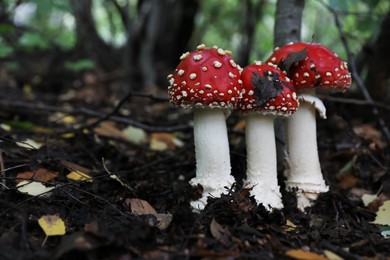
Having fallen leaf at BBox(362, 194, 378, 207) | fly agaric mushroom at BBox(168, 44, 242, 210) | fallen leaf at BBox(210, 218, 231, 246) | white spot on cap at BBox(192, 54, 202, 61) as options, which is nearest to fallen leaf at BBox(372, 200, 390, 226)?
fallen leaf at BBox(362, 194, 378, 207)

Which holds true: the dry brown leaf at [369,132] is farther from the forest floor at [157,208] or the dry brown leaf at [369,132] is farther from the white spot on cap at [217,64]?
the white spot on cap at [217,64]

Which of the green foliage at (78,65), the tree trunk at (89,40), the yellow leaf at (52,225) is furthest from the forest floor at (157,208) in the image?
the tree trunk at (89,40)

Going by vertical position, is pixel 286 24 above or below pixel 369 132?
above

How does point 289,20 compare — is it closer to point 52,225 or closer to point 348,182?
point 348,182

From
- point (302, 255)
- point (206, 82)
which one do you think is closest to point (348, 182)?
point (302, 255)

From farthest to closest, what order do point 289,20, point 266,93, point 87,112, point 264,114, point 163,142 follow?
point 163,142, point 87,112, point 289,20, point 264,114, point 266,93

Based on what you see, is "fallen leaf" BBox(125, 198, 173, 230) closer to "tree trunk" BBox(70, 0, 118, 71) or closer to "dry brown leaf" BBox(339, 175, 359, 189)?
"dry brown leaf" BBox(339, 175, 359, 189)

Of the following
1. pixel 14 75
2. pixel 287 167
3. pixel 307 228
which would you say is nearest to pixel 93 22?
pixel 14 75
